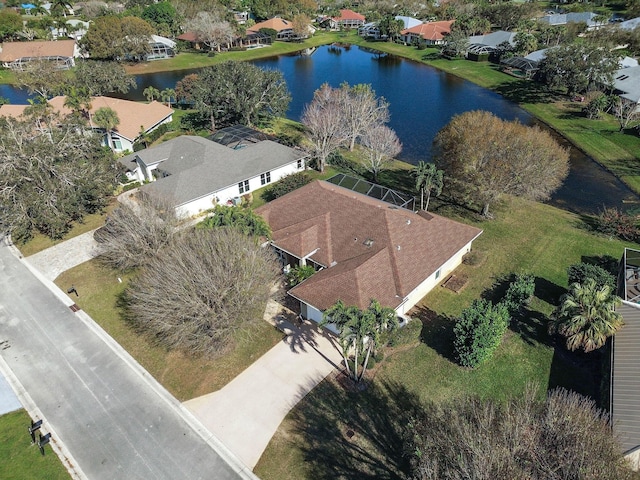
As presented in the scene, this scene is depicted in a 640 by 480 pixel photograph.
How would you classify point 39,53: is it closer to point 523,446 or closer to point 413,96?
point 413,96

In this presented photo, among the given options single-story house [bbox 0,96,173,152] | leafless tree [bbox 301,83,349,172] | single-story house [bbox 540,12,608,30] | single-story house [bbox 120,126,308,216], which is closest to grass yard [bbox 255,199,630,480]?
leafless tree [bbox 301,83,349,172]

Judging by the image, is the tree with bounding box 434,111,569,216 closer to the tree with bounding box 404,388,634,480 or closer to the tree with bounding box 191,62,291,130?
the tree with bounding box 404,388,634,480

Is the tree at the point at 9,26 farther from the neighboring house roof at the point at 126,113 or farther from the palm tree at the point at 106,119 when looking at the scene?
the palm tree at the point at 106,119

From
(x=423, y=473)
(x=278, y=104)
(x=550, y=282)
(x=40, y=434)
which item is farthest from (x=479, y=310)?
(x=278, y=104)

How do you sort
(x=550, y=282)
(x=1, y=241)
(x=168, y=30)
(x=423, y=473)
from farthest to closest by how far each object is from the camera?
(x=168, y=30) → (x=1, y=241) → (x=550, y=282) → (x=423, y=473)

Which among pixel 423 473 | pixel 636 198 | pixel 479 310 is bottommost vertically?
pixel 636 198

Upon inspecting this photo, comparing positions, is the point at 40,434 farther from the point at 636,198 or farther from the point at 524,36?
the point at 524,36

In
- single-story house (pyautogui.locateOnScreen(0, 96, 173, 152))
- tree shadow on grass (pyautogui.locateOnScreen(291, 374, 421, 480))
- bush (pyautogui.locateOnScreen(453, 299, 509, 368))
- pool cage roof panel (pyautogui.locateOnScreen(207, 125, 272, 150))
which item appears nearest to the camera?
tree shadow on grass (pyautogui.locateOnScreen(291, 374, 421, 480))
